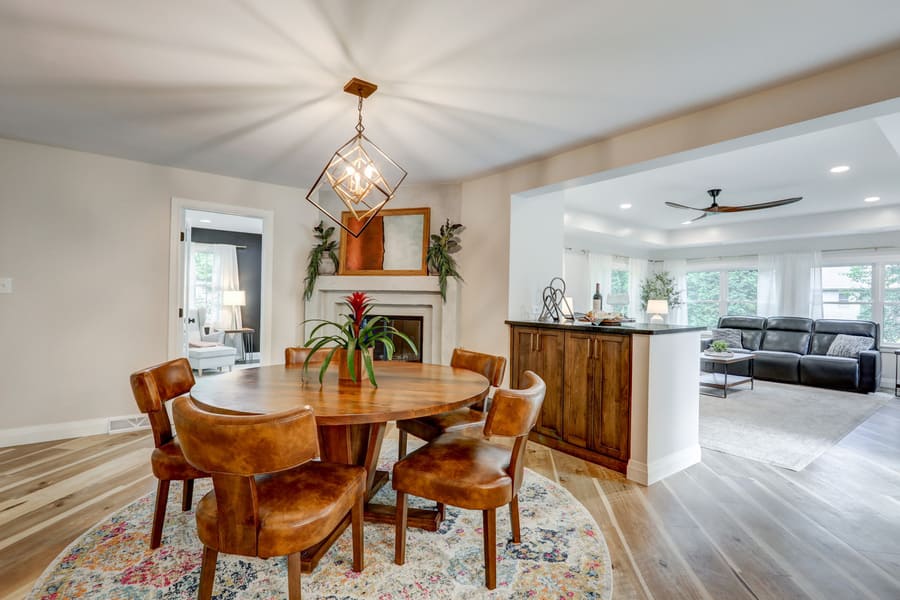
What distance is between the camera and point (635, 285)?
848 centimetres

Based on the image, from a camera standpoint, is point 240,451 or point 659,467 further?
point 659,467

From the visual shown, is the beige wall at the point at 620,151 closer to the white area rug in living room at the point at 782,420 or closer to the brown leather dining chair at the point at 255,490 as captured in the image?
the white area rug in living room at the point at 782,420

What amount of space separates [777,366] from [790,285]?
5.59 feet

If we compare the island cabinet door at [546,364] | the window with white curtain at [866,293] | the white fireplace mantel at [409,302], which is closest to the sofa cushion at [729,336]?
the window with white curtain at [866,293]

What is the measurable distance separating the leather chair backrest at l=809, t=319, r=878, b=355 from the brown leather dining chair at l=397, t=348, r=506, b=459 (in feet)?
20.9

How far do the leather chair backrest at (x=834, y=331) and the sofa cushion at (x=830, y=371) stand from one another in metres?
0.31

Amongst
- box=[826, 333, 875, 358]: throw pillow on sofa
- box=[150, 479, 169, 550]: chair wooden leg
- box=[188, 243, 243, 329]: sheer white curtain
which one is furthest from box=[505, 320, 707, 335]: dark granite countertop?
box=[188, 243, 243, 329]: sheer white curtain

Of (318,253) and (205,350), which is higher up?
(318,253)

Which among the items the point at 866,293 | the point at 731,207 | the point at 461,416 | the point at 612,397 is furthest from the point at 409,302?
the point at 866,293

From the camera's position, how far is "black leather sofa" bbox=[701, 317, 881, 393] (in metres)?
5.68

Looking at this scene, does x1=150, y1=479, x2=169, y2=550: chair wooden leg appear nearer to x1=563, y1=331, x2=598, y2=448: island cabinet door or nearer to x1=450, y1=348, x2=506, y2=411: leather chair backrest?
x1=450, y1=348, x2=506, y2=411: leather chair backrest

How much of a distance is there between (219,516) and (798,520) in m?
2.84

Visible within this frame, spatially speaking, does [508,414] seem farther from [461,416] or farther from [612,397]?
[612,397]

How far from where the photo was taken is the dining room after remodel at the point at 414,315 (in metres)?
1.73
